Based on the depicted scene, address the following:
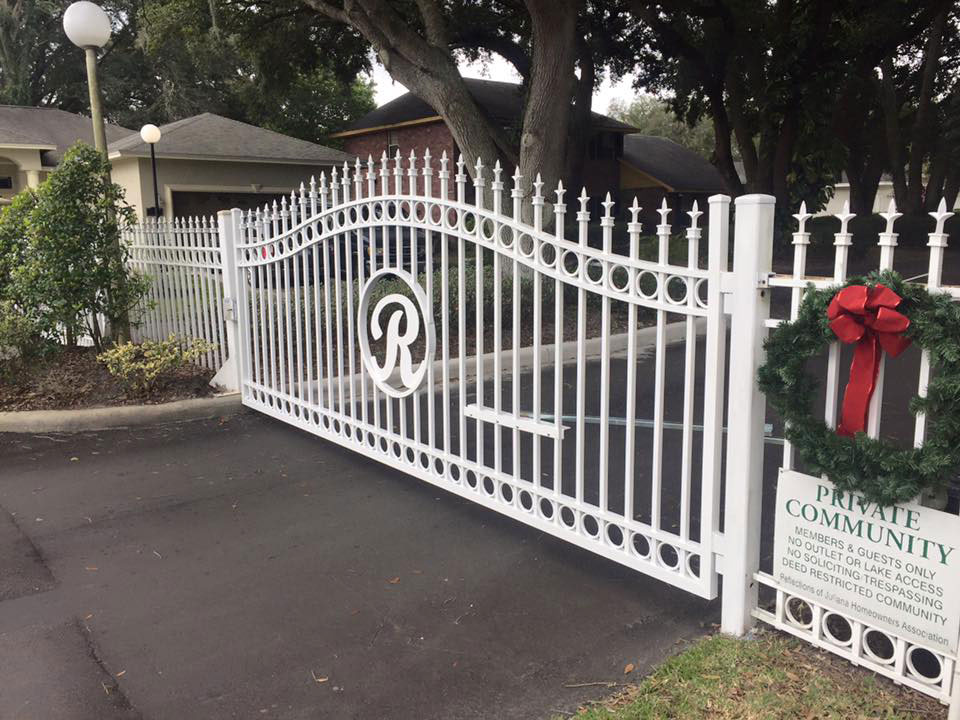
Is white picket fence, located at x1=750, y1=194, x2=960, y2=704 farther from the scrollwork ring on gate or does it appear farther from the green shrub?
the green shrub

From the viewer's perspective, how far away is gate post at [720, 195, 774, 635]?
3.09m

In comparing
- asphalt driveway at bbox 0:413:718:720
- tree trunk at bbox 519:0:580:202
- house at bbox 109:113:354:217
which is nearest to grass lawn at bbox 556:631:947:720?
asphalt driveway at bbox 0:413:718:720

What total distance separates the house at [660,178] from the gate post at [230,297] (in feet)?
79.6

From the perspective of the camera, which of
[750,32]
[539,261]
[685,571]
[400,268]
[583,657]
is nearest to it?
[583,657]

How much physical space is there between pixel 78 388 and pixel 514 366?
5198mm

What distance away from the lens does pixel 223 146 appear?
70.5ft

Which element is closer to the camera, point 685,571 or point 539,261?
point 685,571

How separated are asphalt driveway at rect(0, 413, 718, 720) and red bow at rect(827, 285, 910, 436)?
1.32m

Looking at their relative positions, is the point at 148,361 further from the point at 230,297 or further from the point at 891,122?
the point at 891,122

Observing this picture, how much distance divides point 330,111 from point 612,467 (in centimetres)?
3302

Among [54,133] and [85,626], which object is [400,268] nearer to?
[85,626]

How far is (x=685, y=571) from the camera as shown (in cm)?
354

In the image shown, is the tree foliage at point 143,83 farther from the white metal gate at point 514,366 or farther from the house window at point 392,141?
the white metal gate at point 514,366

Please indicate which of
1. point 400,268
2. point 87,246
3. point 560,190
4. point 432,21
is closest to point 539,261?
point 560,190
